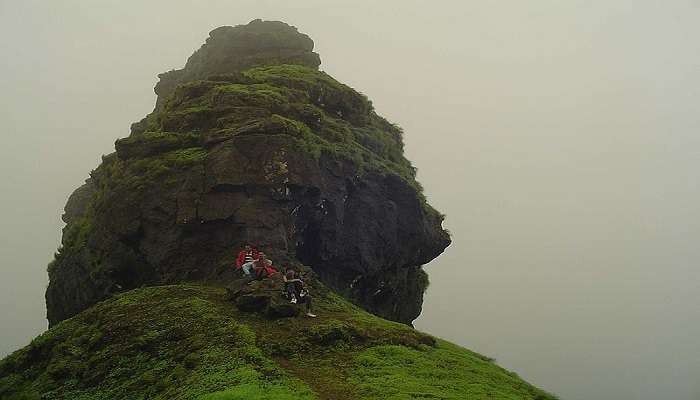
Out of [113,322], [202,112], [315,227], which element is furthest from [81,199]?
[113,322]

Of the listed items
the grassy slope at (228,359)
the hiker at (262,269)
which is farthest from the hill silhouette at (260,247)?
the hiker at (262,269)

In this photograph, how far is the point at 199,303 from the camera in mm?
25844

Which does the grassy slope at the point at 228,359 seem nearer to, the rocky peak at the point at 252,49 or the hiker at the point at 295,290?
the hiker at the point at 295,290

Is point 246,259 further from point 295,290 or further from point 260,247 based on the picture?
point 295,290

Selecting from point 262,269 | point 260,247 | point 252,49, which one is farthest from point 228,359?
point 252,49

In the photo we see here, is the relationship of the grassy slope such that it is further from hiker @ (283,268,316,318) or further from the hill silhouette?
hiker @ (283,268,316,318)

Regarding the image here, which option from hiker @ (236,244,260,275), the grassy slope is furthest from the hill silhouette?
hiker @ (236,244,260,275)

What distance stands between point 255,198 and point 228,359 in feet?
49.8

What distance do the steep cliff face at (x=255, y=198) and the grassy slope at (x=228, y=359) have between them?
6675mm

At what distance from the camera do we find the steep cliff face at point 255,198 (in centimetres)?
3403

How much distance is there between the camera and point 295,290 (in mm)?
27047

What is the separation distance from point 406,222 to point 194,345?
2555 cm

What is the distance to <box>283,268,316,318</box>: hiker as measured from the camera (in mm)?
26406

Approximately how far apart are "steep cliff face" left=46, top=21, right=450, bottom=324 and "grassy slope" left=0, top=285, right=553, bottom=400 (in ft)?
21.9
